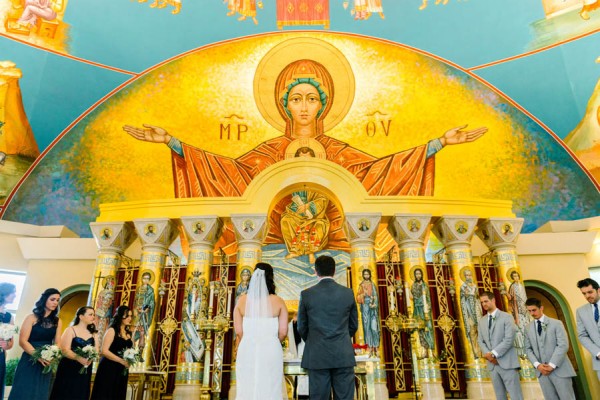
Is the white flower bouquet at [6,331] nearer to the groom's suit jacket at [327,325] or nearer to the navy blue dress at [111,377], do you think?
the navy blue dress at [111,377]

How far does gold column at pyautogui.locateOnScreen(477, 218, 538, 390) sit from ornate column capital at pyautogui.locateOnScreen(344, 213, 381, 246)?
103 inches

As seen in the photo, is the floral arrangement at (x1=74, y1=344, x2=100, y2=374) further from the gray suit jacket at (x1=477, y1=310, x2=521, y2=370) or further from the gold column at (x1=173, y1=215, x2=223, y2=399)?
the gray suit jacket at (x1=477, y1=310, x2=521, y2=370)

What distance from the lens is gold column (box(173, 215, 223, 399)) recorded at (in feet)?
27.5

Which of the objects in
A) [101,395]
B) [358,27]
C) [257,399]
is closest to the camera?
[257,399]

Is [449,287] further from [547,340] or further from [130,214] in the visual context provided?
[130,214]

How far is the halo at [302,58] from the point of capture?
497 inches

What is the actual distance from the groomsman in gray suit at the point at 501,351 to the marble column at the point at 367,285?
2.55 metres

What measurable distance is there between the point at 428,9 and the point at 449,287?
282 inches

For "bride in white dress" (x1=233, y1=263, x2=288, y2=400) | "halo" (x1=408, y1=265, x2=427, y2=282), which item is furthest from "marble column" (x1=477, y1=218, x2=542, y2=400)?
"bride in white dress" (x1=233, y1=263, x2=288, y2=400)

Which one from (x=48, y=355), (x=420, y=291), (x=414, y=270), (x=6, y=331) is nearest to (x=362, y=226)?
(x=414, y=270)

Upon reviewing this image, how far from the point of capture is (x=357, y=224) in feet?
30.6

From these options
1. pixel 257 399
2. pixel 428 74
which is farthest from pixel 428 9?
pixel 257 399

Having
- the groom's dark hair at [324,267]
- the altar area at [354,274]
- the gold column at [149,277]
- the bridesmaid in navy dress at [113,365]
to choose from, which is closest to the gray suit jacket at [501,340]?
the altar area at [354,274]

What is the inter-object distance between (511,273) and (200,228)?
6.70 m
